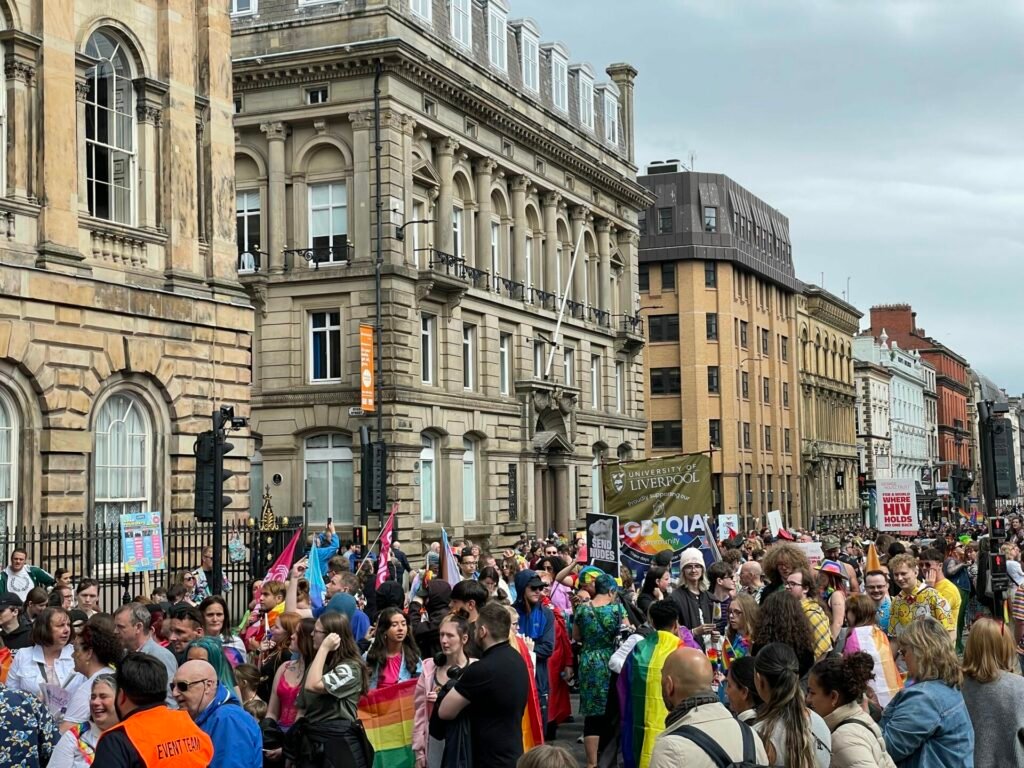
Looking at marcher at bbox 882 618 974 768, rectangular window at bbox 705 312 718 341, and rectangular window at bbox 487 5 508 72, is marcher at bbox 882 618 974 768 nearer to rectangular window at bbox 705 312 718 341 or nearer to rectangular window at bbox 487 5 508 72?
rectangular window at bbox 487 5 508 72

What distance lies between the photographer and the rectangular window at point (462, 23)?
42.6m

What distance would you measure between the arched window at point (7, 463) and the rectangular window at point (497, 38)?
2604 centimetres

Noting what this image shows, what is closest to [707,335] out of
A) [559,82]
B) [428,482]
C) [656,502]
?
[559,82]

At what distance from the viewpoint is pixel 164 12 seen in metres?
25.3

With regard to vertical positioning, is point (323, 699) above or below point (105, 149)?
below

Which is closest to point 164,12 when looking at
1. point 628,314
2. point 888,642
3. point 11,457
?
point 11,457

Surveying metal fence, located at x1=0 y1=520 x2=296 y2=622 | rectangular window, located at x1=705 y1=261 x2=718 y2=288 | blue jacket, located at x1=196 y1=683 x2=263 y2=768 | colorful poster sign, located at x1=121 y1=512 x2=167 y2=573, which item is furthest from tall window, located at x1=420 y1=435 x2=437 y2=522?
rectangular window, located at x1=705 y1=261 x2=718 y2=288

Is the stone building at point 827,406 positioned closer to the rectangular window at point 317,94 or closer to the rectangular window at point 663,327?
the rectangular window at point 663,327

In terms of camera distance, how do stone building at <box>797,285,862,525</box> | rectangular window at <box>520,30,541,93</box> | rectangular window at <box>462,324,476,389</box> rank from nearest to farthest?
1. rectangular window at <box>462,324,476,389</box>
2. rectangular window at <box>520,30,541,93</box>
3. stone building at <box>797,285,862,525</box>

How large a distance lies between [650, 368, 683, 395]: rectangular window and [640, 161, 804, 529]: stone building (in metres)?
0.05

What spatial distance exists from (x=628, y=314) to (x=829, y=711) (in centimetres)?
4913

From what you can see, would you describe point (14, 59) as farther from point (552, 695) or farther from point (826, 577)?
point (826, 577)

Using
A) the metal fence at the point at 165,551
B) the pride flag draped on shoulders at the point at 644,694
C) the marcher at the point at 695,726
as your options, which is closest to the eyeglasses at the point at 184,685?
the marcher at the point at 695,726

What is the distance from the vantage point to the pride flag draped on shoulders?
32.8ft
